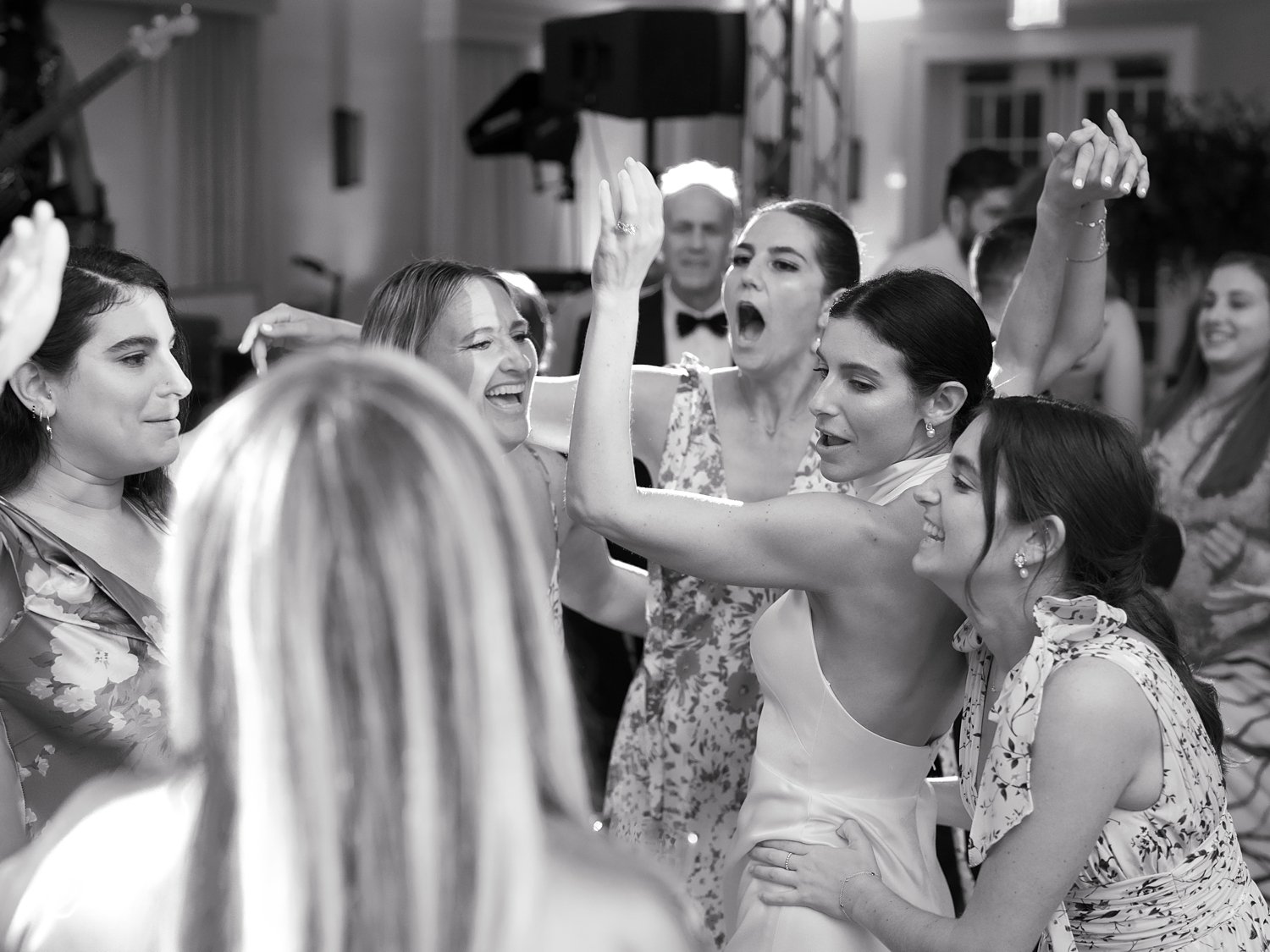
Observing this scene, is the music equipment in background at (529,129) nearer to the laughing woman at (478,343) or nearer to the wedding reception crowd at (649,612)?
the wedding reception crowd at (649,612)

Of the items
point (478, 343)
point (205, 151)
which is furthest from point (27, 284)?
point (205, 151)

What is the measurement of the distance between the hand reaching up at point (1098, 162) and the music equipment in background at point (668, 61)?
358cm

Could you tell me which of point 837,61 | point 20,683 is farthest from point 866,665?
point 837,61

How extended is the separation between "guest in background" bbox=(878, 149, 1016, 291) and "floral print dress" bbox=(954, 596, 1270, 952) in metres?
3.04

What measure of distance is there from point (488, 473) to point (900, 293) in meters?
1.14

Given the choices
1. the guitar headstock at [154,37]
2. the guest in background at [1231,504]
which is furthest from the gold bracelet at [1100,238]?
the guitar headstock at [154,37]

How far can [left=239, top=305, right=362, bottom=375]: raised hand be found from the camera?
2.21 meters

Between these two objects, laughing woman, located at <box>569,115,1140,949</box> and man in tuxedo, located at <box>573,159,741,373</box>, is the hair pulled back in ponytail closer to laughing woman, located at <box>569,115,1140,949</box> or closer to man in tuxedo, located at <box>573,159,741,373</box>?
laughing woman, located at <box>569,115,1140,949</box>

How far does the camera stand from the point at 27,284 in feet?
3.91

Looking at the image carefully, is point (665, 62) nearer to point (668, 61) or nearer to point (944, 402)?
point (668, 61)

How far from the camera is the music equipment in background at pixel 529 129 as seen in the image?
7637mm

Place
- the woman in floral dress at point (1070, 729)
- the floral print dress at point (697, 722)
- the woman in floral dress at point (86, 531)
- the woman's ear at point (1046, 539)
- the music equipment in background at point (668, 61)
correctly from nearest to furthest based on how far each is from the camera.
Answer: the woman in floral dress at point (1070, 729)
the woman's ear at point (1046, 539)
the woman in floral dress at point (86, 531)
the floral print dress at point (697, 722)
the music equipment in background at point (668, 61)

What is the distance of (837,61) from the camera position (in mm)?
5672

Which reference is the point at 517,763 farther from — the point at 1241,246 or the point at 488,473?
the point at 1241,246
